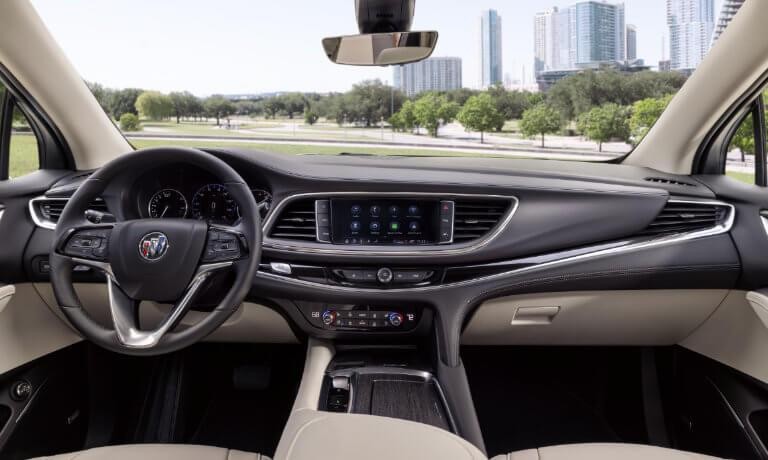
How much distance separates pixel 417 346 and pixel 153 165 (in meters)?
1.17

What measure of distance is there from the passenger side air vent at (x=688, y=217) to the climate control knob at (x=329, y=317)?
1.23 m

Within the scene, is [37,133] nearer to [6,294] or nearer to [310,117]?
[6,294]

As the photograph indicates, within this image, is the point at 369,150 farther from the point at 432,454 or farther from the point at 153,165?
the point at 432,454

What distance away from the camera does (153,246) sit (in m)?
1.83

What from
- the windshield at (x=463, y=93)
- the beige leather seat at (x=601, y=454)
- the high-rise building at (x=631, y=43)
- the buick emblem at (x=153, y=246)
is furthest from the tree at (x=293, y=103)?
the beige leather seat at (x=601, y=454)

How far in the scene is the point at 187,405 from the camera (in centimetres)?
290

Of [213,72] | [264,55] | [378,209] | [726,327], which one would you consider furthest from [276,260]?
Result: [726,327]

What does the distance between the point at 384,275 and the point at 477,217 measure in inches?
15.7

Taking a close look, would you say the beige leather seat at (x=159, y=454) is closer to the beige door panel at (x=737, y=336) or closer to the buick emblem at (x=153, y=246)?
the buick emblem at (x=153, y=246)

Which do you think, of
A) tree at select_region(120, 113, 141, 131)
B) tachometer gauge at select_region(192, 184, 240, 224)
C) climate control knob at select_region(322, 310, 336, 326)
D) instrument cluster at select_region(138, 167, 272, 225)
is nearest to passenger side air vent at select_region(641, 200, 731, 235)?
climate control knob at select_region(322, 310, 336, 326)

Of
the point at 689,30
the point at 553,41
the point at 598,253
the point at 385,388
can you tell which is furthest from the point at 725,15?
the point at 385,388

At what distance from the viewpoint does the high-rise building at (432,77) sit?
9.20ft

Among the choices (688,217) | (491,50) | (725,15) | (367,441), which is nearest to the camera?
(367,441)

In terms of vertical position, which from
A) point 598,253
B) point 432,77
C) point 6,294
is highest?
point 432,77
